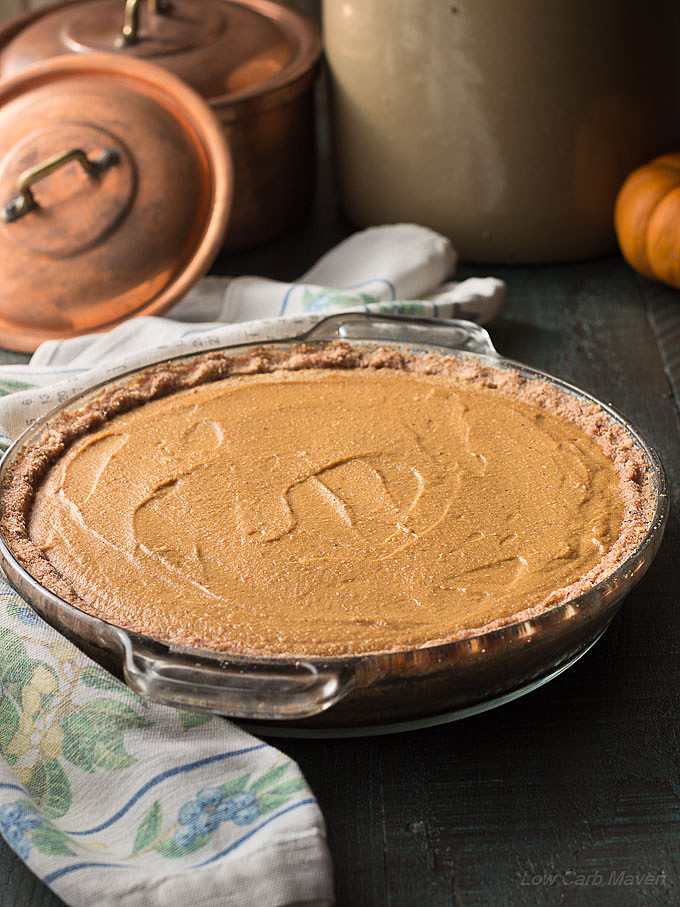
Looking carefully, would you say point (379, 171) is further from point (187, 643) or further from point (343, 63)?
point (187, 643)

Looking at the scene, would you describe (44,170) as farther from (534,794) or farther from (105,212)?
(534,794)

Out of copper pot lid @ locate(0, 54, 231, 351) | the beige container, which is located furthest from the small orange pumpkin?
copper pot lid @ locate(0, 54, 231, 351)

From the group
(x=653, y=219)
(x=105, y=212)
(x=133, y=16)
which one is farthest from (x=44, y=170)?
(x=653, y=219)

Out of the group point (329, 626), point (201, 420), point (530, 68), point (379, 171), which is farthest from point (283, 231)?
point (329, 626)

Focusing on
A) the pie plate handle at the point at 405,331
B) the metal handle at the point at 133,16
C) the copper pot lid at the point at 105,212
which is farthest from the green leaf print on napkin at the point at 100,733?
A: the metal handle at the point at 133,16

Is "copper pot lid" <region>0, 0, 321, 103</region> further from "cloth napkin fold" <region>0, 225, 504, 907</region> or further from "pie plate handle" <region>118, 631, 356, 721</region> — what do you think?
"pie plate handle" <region>118, 631, 356, 721</region>

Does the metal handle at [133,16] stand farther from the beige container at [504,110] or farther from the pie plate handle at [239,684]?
the pie plate handle at [239,684]
